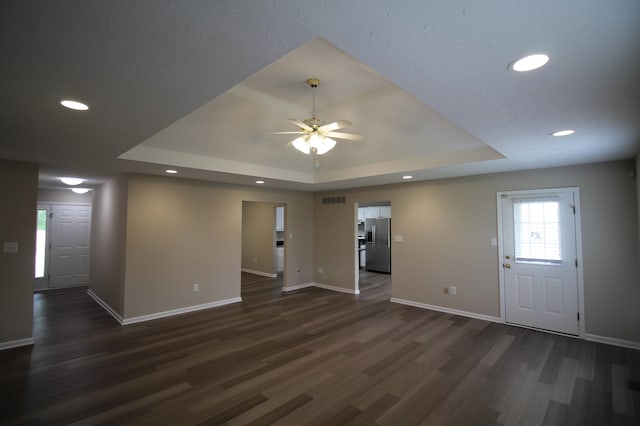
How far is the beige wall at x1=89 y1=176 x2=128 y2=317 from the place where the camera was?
4.83 metres

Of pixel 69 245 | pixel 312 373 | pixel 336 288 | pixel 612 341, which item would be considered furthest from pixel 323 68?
pixel 69 245

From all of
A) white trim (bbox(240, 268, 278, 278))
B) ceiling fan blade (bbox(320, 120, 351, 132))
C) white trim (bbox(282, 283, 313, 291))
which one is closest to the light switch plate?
ceiling fan blade (bbox(320, 120, 351, 132))

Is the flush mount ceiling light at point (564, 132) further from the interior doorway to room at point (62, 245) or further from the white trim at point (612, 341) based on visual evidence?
the interior doorway to room at point (62, 245)

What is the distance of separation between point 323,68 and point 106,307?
18.4ft

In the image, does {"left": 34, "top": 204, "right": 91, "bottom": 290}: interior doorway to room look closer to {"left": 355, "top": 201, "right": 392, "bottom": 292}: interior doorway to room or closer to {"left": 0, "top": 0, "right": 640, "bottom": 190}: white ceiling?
{"left": 0, "top": 0, "right": 640, "bottom": 190}: white ceiling

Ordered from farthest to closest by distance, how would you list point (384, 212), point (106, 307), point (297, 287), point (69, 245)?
point (384, 212) → point (69, 245) → point (297, 287) → point (106, 307)

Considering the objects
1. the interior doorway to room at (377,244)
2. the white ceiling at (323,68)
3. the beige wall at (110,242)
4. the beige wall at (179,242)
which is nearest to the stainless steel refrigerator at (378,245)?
the interior doorway to room at (377,244)

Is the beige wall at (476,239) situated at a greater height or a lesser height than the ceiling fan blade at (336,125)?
lesser

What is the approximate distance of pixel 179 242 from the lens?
524 cm

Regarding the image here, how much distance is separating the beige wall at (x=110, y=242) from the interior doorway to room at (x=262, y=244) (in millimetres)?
3150

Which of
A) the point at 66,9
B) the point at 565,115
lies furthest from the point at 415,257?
the point at 66,9

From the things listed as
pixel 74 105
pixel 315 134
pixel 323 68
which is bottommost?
pixel 74 105

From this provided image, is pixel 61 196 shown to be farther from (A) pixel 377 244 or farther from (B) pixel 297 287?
(A) pixel 377 244

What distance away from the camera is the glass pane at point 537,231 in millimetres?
4309
